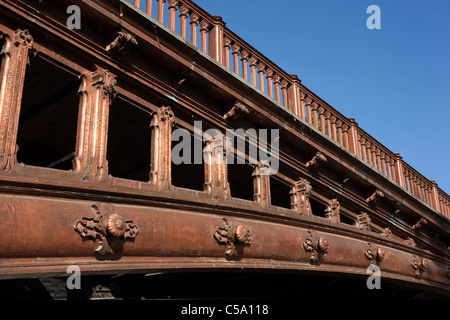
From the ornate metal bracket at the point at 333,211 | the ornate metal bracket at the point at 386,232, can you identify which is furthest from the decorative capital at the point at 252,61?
the ornate metal bracket at the point at 386,232

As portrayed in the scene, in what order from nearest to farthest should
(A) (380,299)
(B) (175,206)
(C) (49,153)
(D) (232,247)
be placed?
(B) (175,206)
(D) (232,247)
(C) (49,153)
(A) (380,299)

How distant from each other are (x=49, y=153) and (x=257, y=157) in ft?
12.2

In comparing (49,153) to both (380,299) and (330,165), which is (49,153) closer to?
(330,165)

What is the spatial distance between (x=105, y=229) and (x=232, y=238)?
255 centimetres

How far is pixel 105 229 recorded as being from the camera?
640cm

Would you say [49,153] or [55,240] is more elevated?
[49,153]

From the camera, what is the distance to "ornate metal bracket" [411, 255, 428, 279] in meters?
14.2

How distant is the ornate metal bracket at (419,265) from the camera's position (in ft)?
46.5

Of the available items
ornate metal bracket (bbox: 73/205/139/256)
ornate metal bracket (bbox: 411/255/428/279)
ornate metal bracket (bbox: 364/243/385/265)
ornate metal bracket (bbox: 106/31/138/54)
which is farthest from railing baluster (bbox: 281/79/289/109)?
ornate metal bracket (bbox: 411/255/428/279)

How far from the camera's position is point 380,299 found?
1647 centimetres

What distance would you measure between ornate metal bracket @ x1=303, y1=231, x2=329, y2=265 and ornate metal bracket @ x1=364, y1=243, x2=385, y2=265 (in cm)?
193
